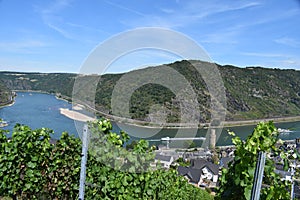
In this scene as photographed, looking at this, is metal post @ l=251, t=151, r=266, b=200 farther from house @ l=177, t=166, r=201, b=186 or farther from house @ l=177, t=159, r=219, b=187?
house @ l=177, t=166, r=201, b=186

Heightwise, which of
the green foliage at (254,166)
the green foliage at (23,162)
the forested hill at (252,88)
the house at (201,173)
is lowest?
the house at (201,173)

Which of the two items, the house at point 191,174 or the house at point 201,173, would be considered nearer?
the house at point 191,174

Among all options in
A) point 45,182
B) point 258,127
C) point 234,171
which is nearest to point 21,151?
point 45,182

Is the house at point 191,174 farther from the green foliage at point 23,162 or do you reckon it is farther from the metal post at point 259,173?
the metal post at point 259,173

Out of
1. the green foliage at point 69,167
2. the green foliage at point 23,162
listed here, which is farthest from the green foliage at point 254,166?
the green foliage at point 23,162

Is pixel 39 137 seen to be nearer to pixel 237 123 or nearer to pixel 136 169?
pixel 136 169

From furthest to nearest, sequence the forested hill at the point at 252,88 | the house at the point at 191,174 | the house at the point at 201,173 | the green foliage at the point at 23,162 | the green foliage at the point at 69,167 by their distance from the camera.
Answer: the forested hill at the point at 252,88 → the house at the point at 201,173 → the house at the point at 191,174 → the green foliage at the point at 23,162 → the green foliage at the point at 69,167

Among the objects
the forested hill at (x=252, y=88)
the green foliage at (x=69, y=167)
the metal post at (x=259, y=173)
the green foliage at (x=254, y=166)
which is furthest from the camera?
the forested hill at (x=252, y=88)
